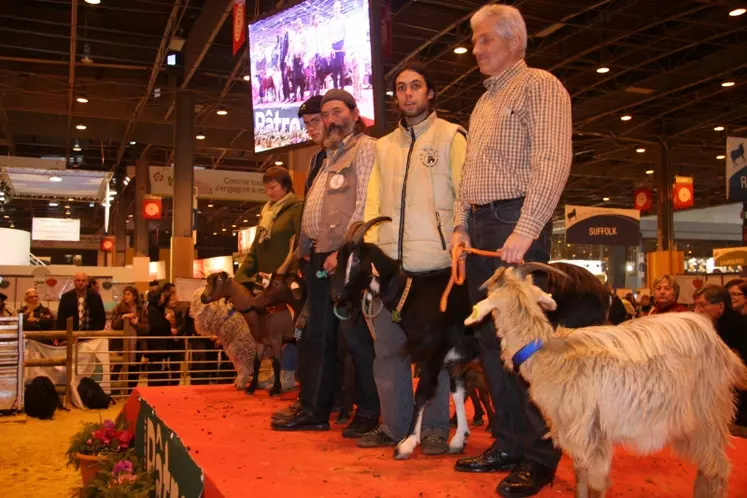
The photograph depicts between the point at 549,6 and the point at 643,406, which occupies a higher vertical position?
the point at 549,6

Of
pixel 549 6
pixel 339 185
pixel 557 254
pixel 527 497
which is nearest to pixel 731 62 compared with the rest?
pixel 549 6

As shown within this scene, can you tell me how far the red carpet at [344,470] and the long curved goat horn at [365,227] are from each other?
988 millimetres

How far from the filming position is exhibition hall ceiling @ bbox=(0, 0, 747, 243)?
1336 cm

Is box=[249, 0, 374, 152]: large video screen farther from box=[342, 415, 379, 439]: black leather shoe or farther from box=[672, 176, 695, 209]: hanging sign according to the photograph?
box=[672, 176, 695, 209]: hanging sign

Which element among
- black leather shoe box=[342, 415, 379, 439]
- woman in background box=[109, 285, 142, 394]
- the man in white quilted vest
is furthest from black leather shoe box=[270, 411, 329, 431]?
woman in background box=[109, 285, 142, 394]

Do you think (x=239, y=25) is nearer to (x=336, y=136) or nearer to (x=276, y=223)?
(x=276, y=223)

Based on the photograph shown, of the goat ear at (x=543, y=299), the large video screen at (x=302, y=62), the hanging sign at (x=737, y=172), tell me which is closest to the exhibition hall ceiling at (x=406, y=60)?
the hanging sign at (x=737, y=172)

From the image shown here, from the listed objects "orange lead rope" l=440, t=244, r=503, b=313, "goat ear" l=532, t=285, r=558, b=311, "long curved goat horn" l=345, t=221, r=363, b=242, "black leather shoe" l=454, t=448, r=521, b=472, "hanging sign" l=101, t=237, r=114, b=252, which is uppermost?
"hanging sign" l=101, t=237, r=114, b=252

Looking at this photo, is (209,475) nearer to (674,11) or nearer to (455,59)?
(674,11)

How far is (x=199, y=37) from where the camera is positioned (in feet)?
47.7

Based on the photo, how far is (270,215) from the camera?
538cm

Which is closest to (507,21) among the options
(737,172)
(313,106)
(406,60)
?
(313,106)

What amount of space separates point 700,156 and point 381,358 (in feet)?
79.7

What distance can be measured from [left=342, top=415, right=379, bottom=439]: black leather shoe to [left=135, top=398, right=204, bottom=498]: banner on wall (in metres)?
0.89
